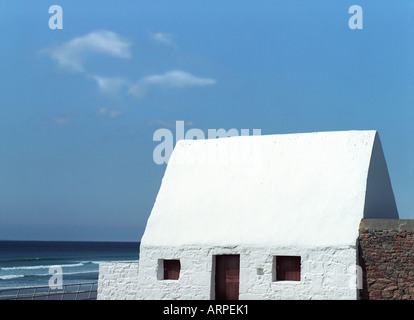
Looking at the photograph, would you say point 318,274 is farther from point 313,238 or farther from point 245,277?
point 245,277

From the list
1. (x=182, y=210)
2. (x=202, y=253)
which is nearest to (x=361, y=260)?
(x=202, y=253)

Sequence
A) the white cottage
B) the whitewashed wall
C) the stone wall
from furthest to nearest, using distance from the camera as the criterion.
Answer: the white cottage < the whitewashed wall < the stone wall

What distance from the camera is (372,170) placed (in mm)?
19188

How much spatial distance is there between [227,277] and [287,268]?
1998 mm

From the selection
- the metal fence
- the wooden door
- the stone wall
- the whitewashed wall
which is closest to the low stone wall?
the whitewashed wall

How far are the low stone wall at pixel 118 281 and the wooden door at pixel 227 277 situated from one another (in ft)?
9.63

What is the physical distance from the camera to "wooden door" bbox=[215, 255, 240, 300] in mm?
19062

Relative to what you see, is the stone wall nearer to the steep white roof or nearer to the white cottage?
the white cottage

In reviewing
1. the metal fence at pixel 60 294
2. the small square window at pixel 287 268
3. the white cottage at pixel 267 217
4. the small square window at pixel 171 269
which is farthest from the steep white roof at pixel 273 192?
the metal fence at pixel 60 294

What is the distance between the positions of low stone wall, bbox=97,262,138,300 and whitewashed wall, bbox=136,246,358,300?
279 millimetres

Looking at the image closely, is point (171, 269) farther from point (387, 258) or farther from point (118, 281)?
point (387, 258)

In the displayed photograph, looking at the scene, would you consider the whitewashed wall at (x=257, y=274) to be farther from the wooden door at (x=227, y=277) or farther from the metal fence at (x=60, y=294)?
the metal fence at (x=60, y=294)
